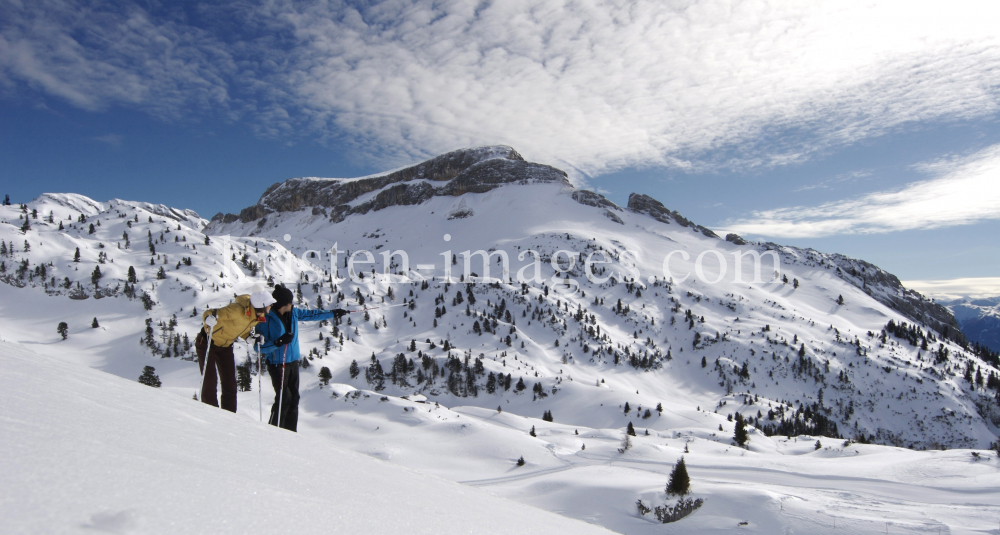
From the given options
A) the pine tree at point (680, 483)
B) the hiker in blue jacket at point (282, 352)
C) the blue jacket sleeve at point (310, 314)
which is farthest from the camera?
the pine tree at point (680, 483)

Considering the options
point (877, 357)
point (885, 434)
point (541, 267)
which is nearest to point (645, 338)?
point (541, 267)

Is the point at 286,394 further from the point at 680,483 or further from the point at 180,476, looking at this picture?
the point at 680,483

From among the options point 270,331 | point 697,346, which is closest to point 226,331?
point 270,331

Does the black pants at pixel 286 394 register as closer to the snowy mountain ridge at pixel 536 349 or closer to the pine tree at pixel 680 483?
the pine tree at pixel 680 483

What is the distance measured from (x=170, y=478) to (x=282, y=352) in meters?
7.11

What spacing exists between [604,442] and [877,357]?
118 m

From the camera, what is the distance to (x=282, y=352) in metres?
8.98

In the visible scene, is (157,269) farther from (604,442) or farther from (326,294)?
(604,442)

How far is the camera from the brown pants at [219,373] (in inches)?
334

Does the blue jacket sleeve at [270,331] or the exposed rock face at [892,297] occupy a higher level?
the exposed rock face at [892,297]

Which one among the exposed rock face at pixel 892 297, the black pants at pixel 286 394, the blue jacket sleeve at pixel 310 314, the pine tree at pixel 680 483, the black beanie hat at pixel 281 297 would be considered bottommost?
the pine tree at pixel 680 483

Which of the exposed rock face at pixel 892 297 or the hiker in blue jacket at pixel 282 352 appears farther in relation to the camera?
the exposed rock face at pixel 892 297

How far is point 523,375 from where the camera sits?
85938 mm

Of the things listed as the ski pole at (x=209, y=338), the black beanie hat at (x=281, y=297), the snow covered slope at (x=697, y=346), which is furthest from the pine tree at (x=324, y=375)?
the black beanie hat at (x=281, y=297)
